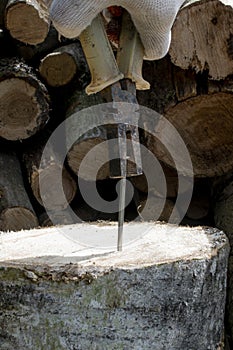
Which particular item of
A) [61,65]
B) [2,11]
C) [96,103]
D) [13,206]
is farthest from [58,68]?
[13,206]

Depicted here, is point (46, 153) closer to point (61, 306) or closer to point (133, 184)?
point (133, 184)

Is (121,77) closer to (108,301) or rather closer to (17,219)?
(108,301)

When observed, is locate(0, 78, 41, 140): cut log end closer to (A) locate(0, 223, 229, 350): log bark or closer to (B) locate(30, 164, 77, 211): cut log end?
(B) locate(30, 164, 77, 211): cut log end

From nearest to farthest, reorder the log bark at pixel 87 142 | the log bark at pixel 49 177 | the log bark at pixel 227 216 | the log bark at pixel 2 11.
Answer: the log bark at pixel 227 216 < the log bark at pixel 87 142 < the log bark at pixel 49 177 < the log bark at pixel 2 11

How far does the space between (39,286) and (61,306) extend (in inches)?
2.8

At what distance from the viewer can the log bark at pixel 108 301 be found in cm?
138

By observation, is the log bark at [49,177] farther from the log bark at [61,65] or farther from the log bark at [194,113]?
the log bark at [194,113]

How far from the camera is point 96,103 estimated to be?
2.37m

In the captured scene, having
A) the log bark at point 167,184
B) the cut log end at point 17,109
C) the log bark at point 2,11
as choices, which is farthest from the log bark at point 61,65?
the log bark at point 167,184

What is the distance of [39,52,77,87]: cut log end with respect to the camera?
2.36 m

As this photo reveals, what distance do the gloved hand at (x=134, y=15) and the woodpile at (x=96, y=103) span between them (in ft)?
1.90

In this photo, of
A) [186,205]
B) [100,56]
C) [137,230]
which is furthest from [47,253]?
[186,205]

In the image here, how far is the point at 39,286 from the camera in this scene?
1.38m

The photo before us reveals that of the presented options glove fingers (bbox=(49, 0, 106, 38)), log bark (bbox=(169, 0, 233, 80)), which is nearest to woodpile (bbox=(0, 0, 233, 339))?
log bark (bbox=(169, 0, 233, 80))
